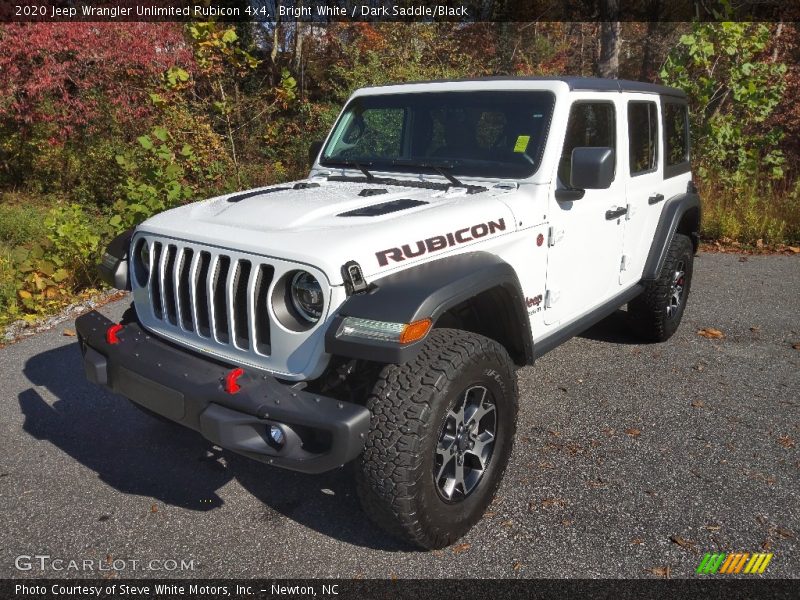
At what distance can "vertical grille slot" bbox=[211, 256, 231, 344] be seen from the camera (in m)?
2.66

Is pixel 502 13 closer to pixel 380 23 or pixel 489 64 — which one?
pixel 489 64

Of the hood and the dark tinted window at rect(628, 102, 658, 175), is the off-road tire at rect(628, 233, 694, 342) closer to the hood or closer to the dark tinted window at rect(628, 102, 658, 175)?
the dark tinted window at rect(628, 102, 658, 175)

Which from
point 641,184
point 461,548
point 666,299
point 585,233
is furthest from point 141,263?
point 666,299

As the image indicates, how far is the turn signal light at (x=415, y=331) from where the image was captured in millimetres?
2293

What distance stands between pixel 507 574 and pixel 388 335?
111 cm

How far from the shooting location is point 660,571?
2.60 meters

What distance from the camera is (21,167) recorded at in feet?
37.2

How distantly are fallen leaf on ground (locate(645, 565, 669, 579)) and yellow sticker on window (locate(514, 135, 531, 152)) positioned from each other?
6.67ft

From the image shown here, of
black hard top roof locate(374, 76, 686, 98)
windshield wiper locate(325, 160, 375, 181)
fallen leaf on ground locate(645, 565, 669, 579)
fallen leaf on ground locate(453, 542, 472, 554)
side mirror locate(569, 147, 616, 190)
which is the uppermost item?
black hard top roof locate(374, 76, 686, 98)

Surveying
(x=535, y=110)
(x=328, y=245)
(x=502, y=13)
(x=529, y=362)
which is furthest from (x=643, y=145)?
(x=502, y=13)

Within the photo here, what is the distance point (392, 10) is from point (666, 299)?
38.7ft

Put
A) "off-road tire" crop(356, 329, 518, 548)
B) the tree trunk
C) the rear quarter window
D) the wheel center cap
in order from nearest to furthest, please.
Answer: "off-road tire" crop(356, 329, 518, 548) < the wheel center cap < the rear quarter window < the tree trunk

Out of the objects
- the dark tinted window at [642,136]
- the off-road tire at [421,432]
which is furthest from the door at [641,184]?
the off-road tire at [421,432]

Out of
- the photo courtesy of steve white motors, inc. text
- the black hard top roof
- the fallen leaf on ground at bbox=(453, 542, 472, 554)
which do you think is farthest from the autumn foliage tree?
the fallen leaf on ground at bbox=(453, 542, 472, 554)
